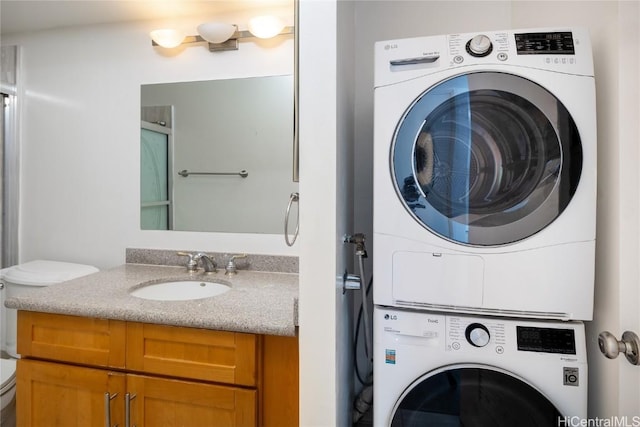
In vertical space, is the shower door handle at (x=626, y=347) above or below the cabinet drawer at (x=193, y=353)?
above

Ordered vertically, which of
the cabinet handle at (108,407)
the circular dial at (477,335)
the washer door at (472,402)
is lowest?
the cabinet handle at (108,407)

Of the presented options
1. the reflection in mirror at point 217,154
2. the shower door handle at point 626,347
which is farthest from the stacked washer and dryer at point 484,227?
the reflection in mirror at point 217,154

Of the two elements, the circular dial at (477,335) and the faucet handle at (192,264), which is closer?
the circular dial at (477,335)

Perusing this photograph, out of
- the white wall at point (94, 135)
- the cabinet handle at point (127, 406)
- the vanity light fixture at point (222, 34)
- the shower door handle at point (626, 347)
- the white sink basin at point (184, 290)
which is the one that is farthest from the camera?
the white wall at point (94, 135)

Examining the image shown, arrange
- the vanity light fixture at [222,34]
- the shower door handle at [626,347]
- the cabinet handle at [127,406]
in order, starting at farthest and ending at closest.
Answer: the vanity light fixture at [222,34] < the cabinet handle at [127,406] < the shower door handle at [626,347]

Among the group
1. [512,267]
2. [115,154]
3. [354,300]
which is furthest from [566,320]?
[115,154]

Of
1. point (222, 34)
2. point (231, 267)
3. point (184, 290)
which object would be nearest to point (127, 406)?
point (184, 290)

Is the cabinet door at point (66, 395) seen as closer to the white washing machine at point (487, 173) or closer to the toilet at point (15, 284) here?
the toilet at point (15, 284)

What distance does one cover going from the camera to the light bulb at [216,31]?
5.42ft

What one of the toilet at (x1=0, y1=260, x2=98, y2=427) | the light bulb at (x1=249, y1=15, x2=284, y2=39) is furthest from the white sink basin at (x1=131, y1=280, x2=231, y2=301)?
the light bulb at (x1=249, y1=15, x2=284, y2=39)

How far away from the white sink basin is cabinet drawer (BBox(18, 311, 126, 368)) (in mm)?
315

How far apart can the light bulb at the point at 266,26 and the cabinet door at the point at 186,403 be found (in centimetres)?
154

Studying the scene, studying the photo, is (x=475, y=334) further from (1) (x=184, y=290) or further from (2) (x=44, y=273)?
(2) (x=44, y=273)

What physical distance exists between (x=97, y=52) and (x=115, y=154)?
0.58 meters
